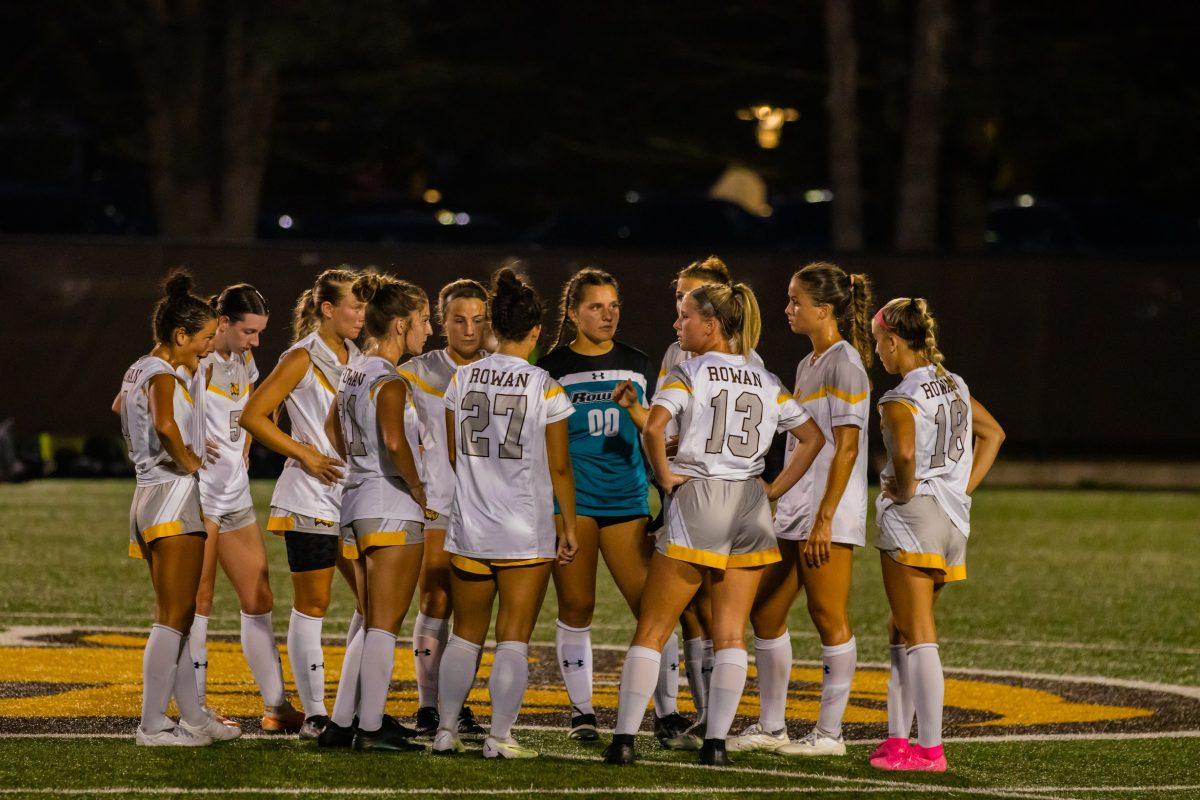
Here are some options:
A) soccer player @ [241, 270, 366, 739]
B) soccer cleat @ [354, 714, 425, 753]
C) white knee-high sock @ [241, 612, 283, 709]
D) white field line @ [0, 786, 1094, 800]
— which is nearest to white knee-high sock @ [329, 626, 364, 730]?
soccer cleat @ [354, 714, 425, 753]

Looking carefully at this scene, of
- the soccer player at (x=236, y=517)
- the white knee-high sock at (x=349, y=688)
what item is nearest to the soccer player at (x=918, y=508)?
the white knee-high sock at (x=349, y=688)

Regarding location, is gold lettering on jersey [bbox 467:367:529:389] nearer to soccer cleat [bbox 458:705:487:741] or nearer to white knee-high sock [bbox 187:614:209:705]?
soccer cleat [bbox 458:705:487:741]

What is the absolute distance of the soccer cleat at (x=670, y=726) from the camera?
24.6ft

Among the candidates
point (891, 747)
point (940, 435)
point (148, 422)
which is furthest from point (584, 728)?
point (148, 422)

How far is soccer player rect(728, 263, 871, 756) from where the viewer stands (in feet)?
23.4

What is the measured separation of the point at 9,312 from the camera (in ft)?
63.6

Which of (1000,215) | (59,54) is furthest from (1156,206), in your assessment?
(59,54)

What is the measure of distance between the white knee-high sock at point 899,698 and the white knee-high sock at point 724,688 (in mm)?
648

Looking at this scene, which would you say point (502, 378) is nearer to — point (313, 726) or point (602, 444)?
point (602, 444)

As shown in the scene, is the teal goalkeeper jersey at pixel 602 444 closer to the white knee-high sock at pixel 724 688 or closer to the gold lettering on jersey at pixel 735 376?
the gold lettering on jersey at pixel 735 376

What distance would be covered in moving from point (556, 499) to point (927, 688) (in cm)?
147

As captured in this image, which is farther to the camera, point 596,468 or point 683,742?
point 683,742

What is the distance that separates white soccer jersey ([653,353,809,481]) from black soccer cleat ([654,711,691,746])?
1150 mm

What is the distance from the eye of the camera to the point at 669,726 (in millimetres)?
7543
